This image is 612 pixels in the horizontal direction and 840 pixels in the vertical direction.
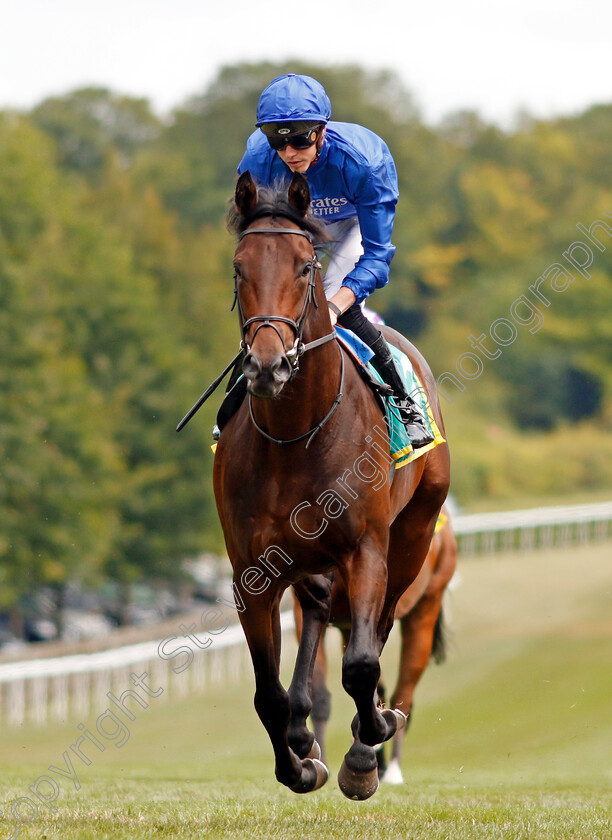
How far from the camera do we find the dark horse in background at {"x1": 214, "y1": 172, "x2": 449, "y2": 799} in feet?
17.3

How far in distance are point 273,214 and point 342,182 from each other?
3.55ft

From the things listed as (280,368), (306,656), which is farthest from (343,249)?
(306,656)

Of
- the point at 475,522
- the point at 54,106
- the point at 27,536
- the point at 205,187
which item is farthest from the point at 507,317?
the point at 27,536

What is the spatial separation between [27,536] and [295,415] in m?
20.5

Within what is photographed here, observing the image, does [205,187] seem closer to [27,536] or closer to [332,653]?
[27,536]

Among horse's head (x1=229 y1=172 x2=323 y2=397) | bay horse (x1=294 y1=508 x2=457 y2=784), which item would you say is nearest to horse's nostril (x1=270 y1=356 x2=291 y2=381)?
horse's head (x1=229 y1=172 x2=323 y2=397)

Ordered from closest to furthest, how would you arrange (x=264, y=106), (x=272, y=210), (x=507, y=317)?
(x=272, y=210), (x=264, y=106), (x=507, y=317)

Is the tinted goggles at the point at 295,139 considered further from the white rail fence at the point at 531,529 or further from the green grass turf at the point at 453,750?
the white rail fence at the point at 531,529

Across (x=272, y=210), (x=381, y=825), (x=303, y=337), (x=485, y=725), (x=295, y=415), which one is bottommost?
(x=485, y=725)

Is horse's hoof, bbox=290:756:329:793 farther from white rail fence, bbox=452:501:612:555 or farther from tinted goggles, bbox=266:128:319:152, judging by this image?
white rail fence, bbox=452:501:612:555

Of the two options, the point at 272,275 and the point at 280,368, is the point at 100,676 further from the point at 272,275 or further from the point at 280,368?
the point at 280,368

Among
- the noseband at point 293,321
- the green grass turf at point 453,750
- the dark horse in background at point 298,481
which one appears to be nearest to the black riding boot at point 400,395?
the dark horse in background at point 298,481

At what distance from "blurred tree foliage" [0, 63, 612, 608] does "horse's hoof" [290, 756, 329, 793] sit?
59.0 ft

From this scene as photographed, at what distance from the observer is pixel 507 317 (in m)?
61.5
